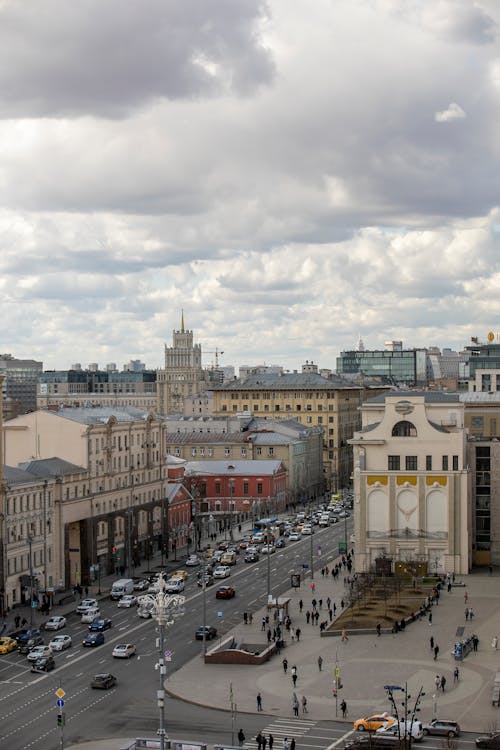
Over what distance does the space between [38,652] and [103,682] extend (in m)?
9.65

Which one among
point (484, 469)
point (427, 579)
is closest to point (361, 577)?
point (427, 579)

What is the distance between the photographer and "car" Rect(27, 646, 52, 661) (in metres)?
81.4

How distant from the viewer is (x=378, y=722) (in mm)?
64250

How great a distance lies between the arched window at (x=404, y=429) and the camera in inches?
4690

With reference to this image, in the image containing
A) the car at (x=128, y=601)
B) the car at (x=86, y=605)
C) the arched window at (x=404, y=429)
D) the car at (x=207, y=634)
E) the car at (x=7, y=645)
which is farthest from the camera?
the arched window at (x=404, y=429)

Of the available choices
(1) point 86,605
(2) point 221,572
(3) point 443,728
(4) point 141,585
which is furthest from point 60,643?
(2) point 221,572

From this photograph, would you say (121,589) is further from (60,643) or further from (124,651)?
(124,651)

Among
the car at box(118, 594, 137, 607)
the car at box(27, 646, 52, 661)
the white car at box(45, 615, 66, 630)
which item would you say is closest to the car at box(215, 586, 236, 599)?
the car at box(118, 594, 137, 607)

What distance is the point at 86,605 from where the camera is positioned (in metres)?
101

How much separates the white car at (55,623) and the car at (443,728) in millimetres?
37477

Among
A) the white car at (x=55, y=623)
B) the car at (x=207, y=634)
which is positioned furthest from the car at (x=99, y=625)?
the car at (x=207, y=634)

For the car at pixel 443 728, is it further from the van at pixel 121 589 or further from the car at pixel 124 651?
the van at pixel 121 589

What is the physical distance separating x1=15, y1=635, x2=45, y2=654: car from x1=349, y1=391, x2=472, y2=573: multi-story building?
3989 cm

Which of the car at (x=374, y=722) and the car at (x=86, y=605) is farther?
the car at (x=86, y=605)
